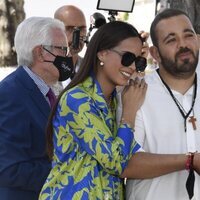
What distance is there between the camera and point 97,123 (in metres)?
2.28

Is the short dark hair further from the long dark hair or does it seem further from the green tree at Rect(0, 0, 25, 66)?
the green tree at Rect(0, 0, 25, 66)

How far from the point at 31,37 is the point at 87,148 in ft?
3.63

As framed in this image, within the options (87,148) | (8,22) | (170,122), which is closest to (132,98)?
(170,122)

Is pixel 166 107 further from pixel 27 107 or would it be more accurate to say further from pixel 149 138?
pixel 27 107

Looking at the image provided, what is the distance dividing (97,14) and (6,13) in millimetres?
3586

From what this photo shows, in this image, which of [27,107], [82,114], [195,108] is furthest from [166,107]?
[27,107]

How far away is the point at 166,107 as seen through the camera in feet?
8.21

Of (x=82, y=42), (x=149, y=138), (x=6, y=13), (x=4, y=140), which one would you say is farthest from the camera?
(x=6, y=13)

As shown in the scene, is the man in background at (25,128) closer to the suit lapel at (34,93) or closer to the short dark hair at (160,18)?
the suit lapel at (34,93)

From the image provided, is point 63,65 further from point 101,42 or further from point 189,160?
point 189,160

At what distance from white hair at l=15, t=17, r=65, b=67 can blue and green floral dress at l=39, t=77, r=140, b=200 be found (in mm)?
845

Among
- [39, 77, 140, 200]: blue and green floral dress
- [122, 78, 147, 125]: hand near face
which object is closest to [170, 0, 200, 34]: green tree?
[122, 78, 147, 125]: hand near face

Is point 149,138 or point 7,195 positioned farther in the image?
point 7,195

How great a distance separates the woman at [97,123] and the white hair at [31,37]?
0.76 metres
